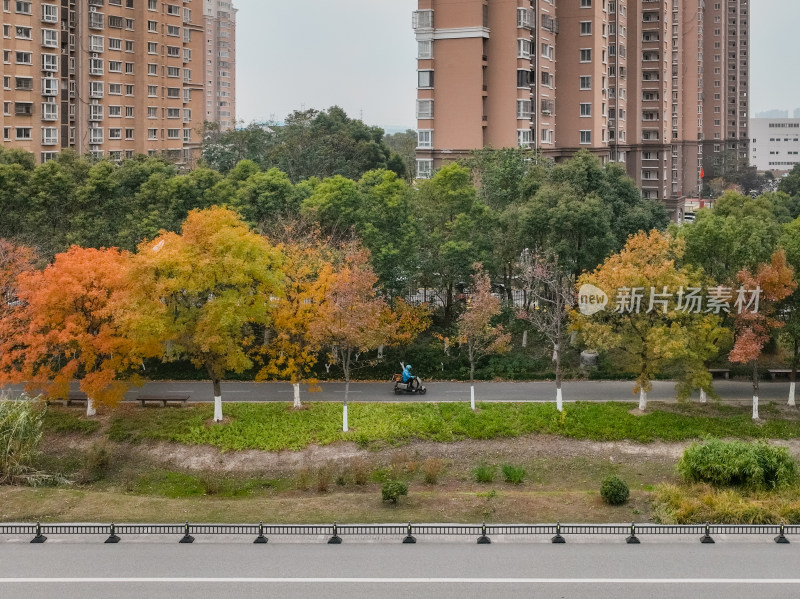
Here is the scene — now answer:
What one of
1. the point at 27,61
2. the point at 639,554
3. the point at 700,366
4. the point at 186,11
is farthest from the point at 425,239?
the point at 186,11

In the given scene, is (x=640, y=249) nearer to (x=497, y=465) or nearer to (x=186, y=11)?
(x=497, y=465)

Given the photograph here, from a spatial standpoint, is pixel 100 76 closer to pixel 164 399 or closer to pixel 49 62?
pixel 49 62

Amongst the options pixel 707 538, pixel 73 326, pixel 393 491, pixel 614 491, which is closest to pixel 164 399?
pixel 73 326

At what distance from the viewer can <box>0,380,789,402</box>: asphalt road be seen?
31.2 meters

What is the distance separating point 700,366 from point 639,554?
45.4 feet

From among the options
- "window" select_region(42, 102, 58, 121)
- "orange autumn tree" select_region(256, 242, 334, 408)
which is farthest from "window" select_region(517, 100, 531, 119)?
"window" select_region(42, 102, 58, 121)

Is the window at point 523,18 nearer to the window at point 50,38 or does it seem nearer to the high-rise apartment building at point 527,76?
the high-rise apartment building at point 527,76

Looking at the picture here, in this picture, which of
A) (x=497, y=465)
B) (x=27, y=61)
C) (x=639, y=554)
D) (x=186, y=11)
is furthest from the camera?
(x=186, y=11)

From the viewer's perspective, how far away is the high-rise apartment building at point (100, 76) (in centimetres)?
4894

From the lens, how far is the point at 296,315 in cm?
2972

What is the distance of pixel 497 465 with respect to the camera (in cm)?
2570

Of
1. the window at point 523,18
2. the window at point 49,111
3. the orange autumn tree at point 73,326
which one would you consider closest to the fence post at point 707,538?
the orange autumn tree at point 73,326

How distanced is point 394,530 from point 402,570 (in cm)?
168

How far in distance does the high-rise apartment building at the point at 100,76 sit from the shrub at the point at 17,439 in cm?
2732
